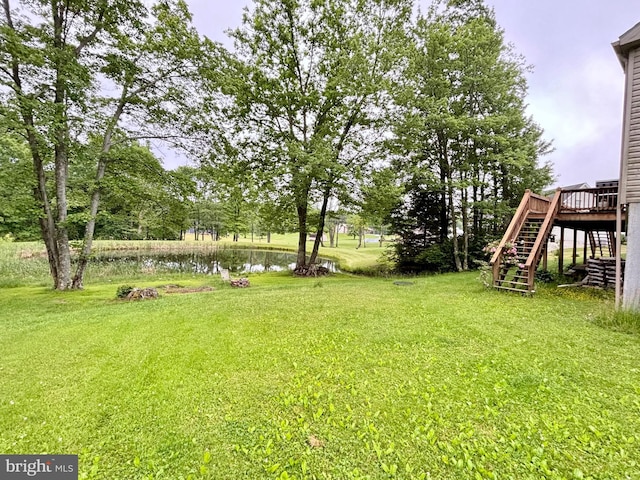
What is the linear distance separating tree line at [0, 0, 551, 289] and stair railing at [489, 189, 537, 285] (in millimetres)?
3717

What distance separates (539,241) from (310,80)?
11.4m

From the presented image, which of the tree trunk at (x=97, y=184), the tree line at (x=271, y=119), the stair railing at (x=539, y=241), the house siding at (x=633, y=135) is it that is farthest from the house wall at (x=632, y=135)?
the tree trunk at (x=97, y=184)

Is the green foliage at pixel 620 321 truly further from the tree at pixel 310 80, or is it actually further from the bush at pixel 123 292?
the bush at pixel 123 292

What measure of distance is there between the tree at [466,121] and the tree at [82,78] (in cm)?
900

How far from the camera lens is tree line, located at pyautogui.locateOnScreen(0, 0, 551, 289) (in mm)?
7684

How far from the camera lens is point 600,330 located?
5.13m

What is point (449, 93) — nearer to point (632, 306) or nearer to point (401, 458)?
point (632, 306)

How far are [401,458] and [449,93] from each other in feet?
49.4

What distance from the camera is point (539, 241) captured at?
8016 millimetres

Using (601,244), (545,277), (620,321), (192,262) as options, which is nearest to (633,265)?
(620,321)

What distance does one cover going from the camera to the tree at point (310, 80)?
11789mm

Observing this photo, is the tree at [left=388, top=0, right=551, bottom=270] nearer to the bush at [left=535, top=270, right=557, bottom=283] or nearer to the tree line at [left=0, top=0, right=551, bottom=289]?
the tree line at [left=0, top=0, right=551, bottom=289]

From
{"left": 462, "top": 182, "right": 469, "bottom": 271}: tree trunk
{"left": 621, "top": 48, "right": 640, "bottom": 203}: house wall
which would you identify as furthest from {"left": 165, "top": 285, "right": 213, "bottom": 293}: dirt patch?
{"left": 462, "top": 182, "right": 469, "bottom": 271}: tree trunk

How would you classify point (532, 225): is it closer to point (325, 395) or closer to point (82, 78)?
point (325, 395)
